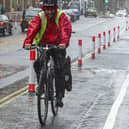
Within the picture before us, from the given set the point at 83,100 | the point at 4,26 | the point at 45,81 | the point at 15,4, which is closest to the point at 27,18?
the point at 4,26

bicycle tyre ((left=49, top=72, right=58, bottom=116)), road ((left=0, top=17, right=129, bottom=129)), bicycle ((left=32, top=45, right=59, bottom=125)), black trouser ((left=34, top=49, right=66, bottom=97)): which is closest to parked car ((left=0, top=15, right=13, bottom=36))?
road ((left=0, top=17, right=129, bottom=129))

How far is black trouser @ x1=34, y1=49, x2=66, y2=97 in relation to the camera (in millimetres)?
9148

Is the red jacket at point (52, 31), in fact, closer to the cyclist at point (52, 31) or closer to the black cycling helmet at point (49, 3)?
the cyclist at point (52, 31)

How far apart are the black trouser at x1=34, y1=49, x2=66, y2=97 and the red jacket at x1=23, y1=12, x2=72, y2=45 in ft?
0.56

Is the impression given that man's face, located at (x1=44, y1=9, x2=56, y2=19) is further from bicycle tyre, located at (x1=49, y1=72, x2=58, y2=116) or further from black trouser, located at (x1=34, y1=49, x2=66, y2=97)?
bicycle tyre, located at (x1=49, y1=72, x2=58, y2=116)

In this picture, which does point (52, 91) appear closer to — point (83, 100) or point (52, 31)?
point (52, 31)

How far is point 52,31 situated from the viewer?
912cm

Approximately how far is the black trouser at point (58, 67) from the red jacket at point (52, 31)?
0.17 metres

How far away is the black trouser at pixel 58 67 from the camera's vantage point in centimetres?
915

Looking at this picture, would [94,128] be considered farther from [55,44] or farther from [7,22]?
[7,22]

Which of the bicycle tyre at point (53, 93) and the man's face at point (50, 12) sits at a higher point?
the man's face at point (50, 12)

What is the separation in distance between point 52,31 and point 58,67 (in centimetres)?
60

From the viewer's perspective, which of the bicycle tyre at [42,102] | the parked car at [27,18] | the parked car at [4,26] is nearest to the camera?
the bicycle tyre at [42,102]

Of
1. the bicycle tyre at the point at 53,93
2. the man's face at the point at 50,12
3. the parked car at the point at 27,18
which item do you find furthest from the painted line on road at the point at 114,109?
the parked car at the point at 27,18
